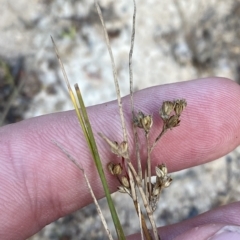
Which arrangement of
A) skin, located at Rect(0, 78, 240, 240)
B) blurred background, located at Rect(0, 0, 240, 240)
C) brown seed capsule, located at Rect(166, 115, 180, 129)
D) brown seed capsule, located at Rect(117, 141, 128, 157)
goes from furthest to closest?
blurred background, located at Rect(0, 0, 240, 240)
skin, located at Rect(0, 78, 240, 240)
brown seed capsule, located at Rect(166, 115, 180, 129)
brown seed capsule, located at Rect(117, 141, 128, 157)

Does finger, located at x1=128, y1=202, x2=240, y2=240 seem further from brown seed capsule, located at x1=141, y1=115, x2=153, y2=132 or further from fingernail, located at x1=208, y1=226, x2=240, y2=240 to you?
brown seed capsule, located at x1=141, y1=115, x2=153, y2=132

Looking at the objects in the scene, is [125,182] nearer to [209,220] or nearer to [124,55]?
[209,220]

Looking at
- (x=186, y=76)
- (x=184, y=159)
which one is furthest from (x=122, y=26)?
(x=184, y=159)

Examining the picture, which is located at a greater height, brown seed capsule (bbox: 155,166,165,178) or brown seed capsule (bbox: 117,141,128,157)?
brown seed capsule (bbox: 117,141,128,157)

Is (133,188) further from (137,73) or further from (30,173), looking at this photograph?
(137,73)

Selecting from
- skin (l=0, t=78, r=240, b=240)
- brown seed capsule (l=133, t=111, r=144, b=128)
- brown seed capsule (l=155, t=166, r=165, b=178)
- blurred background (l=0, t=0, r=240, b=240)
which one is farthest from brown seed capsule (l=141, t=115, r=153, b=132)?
blurred background (l=0, t=0, r=240, b=240)

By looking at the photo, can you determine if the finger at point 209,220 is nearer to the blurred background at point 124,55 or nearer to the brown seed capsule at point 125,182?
the brown seed capsule at point 125,182

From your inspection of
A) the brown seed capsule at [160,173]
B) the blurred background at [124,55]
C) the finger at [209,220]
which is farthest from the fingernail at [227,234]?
the blurred background at [124,55]
